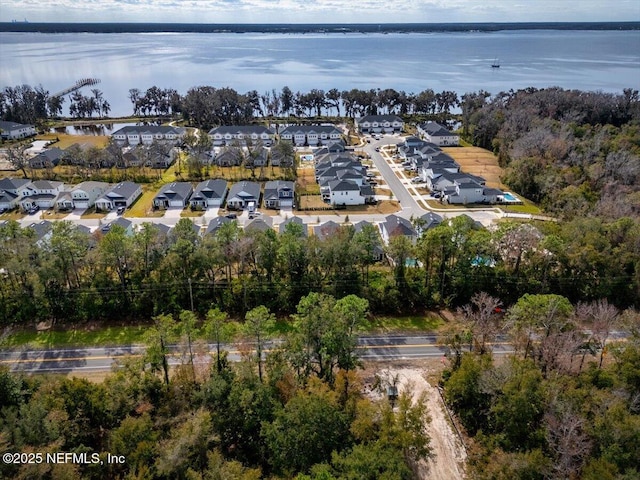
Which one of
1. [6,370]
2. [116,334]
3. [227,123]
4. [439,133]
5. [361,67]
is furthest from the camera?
[361,67]

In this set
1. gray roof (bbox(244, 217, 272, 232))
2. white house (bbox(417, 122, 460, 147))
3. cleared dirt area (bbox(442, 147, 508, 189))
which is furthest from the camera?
white house (bbox(417, 122, 460, 147))

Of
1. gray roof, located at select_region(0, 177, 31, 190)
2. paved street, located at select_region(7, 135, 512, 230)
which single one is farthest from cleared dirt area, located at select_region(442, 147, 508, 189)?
gray roof, located at select_region(0, 177, 31, 190)

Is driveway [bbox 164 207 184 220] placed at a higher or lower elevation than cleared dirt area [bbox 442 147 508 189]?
lower

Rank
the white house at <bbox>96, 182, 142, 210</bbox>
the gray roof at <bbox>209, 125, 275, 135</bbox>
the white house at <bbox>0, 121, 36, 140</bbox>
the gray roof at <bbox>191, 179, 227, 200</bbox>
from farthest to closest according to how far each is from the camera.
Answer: the white house at <bbox>0, 121, 36, 140</bbox>, the gray roof at <bbox>209, 125, 275, 135</bbox>, the gray roof at <bbox>191, 179, 227, 200</bbox>, the white house at <bbox>96, 182, 142, 210</bbox>

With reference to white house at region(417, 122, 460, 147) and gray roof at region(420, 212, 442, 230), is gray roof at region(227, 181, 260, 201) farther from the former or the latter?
white house at region(417, 122, 460, 147)

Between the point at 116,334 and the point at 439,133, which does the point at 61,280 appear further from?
the point at 439,133

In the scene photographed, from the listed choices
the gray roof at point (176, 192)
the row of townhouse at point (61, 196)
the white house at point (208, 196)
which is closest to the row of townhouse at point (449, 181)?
the white house at point (208, 196)

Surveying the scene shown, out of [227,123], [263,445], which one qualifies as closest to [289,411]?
[263,445]
